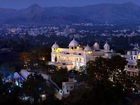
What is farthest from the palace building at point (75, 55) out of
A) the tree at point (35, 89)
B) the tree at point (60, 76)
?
the tree at point (35, 89)

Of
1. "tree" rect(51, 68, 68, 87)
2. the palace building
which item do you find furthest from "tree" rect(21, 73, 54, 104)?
the palace building

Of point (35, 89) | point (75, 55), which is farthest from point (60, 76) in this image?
point (75, 55)

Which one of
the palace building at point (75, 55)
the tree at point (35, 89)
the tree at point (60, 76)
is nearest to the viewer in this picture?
the tree at point (35, 89)

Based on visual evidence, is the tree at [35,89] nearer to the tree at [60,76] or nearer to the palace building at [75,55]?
the tree at [60,76]

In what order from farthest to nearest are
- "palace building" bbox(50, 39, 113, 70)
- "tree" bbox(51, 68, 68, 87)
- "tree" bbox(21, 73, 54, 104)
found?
"palace building" bbox(50, 39, 113, 70)
"tree" bbox(51, 68, 68, 87)
"tree" bbox(21, 73, 54, 104)

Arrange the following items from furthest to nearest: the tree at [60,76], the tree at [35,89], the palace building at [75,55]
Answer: the palace building at [75,55] < the tree at [60,76] < the tree at [35,89]

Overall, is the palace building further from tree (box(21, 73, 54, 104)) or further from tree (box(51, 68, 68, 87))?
tree (box(21, 73, 54, 104))

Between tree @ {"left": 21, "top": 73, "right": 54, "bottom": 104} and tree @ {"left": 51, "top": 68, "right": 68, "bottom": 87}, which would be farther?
tree @ {"left": 51, "top": 68, "right": 68, "bottom": 87}

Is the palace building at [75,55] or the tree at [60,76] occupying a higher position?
the palace building at [75,55]
